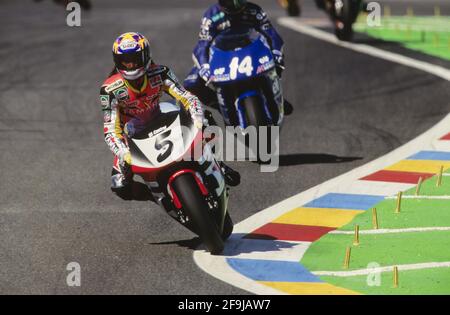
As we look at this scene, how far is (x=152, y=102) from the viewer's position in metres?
10.9

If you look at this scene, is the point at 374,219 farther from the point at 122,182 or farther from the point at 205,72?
the point at 205,72

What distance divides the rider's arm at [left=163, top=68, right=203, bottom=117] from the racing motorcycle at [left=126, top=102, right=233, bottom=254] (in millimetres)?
102

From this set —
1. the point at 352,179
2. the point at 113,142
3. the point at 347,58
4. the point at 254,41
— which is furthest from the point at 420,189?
the point at 347,58

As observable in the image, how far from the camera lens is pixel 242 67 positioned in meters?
14.1

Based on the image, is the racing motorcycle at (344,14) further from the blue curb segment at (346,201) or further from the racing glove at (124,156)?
the racing glove at (124,156)

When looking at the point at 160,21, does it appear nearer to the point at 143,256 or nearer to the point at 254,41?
the point at 254,41

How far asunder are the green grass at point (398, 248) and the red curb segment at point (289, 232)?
135 mm

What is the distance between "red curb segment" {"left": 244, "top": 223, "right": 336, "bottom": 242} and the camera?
11133mm

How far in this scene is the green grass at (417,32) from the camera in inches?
868

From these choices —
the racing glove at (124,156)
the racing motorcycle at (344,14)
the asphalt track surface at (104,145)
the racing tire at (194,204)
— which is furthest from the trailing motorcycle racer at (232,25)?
the racing motorcycle at (344,14)

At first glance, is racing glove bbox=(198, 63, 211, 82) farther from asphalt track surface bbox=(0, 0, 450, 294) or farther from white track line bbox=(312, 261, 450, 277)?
white track line bbox=(312, 261, 450, 277)

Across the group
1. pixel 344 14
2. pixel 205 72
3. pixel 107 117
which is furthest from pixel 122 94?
→ pixel 344 14

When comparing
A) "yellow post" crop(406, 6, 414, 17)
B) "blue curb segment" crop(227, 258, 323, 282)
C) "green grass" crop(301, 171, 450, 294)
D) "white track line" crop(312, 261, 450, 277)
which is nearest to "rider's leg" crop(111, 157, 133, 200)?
"blue curb segment" crop(227, 258, 323, 282)

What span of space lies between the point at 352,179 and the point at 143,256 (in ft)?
12.0
